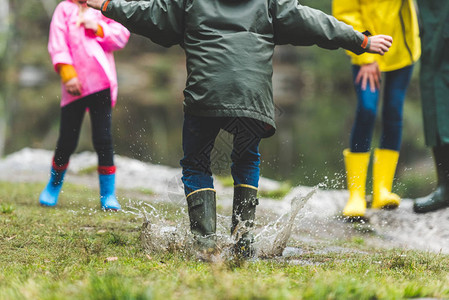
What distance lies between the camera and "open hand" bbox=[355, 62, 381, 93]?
486cm

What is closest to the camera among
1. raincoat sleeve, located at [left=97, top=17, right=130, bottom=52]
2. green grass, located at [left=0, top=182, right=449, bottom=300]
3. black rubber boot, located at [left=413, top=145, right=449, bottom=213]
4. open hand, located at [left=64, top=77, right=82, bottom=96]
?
green grass, located at [left=0, top=182, right=449, bottom=300]

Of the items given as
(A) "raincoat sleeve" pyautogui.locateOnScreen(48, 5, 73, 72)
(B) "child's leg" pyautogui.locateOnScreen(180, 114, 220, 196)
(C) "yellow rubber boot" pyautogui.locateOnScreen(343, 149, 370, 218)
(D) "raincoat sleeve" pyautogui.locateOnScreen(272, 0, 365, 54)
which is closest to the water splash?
(B) "child's leg" pyautogui.locateOnScreen(180, 114, 220, 196)

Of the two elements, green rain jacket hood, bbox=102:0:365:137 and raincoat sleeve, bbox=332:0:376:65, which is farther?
raincoat sleeve, bbox=332:0:376:65

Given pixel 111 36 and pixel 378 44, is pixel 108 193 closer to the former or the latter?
pixel 111 36

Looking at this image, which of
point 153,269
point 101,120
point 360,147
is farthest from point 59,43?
point 360,147

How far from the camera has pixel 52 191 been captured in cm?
492

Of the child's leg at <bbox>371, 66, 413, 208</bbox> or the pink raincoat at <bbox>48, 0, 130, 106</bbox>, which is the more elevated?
the pink raincoat at <bbox>48, 0, 130, 106</bbox>

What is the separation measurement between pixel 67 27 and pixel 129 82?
3583 centimetres

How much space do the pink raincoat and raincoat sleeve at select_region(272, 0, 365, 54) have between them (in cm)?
186

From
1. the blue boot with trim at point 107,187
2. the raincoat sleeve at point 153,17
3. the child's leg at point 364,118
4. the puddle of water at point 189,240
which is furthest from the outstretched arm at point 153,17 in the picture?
the child's leg at point 364,118

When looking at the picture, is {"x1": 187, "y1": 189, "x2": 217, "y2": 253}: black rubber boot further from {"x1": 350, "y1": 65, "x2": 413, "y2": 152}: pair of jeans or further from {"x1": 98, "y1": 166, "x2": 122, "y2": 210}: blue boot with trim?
{"x1": 350, "y1": 65, "x2": 413, "y2": 152}: pair of jeans

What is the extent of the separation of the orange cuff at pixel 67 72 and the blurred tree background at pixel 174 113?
462 mm

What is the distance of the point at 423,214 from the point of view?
5.18 meters

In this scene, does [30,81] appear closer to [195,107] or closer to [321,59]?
[321,59]
